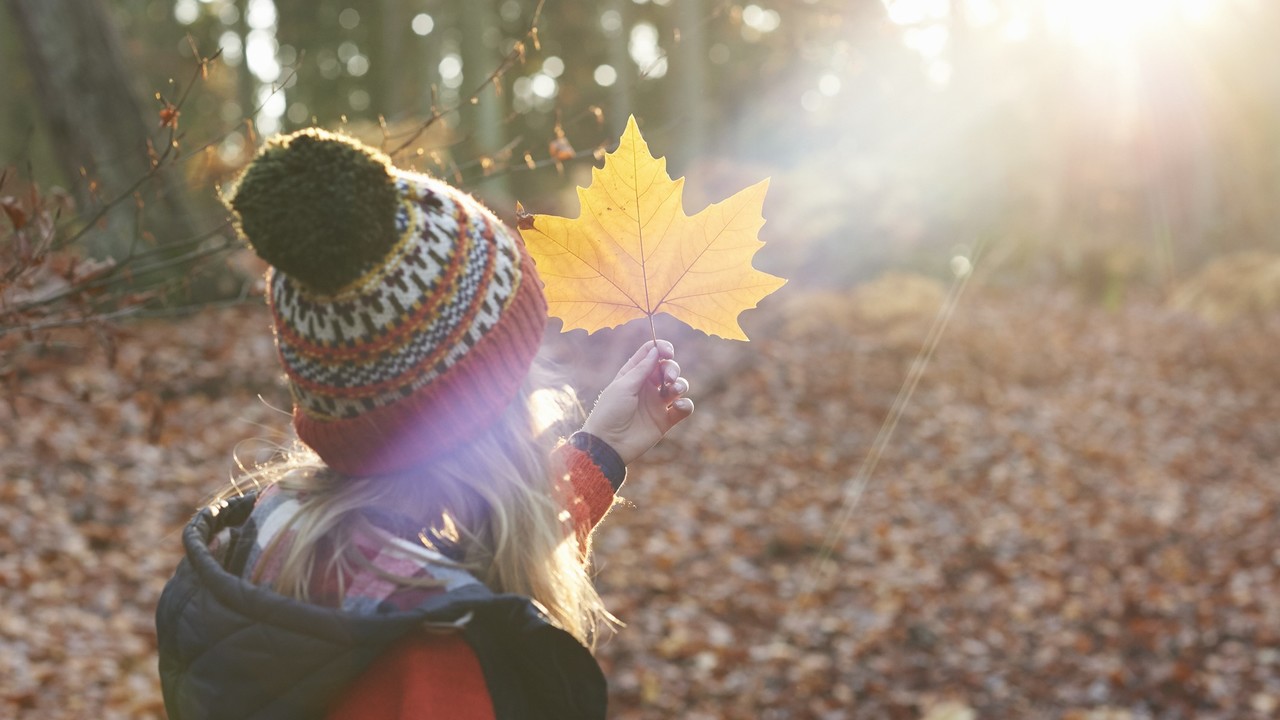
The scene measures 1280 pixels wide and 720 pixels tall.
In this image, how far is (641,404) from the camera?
179cm

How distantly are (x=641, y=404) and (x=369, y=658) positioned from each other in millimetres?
700

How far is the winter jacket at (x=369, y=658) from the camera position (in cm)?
129

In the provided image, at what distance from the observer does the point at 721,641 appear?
16.0ft

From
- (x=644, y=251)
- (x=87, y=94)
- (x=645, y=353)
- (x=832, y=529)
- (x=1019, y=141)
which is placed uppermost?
(x=644, y=251)

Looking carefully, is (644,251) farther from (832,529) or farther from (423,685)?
(832,529)

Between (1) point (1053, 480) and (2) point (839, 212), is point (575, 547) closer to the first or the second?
(1) point (1053, 480)

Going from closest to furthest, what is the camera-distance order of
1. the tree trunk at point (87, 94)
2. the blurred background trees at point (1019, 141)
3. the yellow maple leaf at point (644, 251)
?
1. the yellow maple leaf at point (644, 251)
2. the tree trunk at point (87, 94)
3. the blurred background trees at point (1019, 141)

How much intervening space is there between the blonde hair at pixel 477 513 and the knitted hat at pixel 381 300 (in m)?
0.05

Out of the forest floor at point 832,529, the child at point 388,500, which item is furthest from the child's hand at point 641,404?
the forest floor at point 832,529

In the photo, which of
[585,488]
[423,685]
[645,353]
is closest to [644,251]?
[645,353]

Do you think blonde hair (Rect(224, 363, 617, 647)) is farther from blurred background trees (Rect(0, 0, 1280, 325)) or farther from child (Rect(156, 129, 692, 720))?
blurred background trees (Rect(0, 0, 1280, 325))

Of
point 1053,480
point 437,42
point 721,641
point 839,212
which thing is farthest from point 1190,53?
point 721,641

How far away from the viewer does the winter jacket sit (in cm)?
129

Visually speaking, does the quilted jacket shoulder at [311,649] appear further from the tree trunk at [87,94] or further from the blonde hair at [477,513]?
the tree trunk at [87,94]
